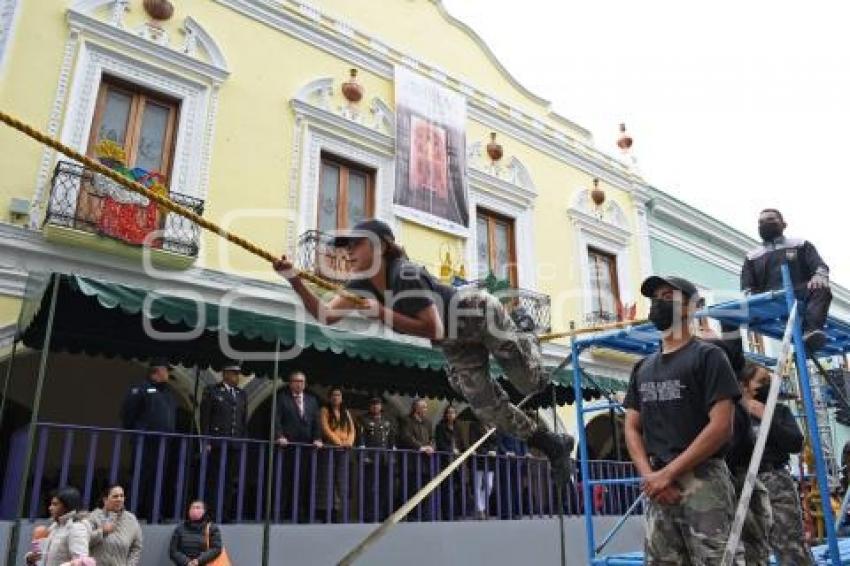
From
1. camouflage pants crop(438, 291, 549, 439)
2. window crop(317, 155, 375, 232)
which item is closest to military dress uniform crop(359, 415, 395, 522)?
camouflage pants crop(438, 291, 549, 439)

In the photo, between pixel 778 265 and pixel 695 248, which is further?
pixel 695 248

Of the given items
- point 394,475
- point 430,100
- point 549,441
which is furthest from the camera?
point 430,100

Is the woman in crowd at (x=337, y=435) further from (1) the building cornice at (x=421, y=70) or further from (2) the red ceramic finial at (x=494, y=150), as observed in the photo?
(2) the red ceramic finial at (x=494, y=150)

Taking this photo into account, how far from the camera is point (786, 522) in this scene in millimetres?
4629

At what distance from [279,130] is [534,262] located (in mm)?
5792

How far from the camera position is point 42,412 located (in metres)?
9.29

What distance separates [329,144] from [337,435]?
5517 mm

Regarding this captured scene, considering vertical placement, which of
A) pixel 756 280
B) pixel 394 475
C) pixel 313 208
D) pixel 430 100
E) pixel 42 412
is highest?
pixel 430 100

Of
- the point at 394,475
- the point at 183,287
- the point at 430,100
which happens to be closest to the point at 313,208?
the point at 183,287

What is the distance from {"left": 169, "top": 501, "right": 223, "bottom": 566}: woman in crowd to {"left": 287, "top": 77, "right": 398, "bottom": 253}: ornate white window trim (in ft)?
16.4

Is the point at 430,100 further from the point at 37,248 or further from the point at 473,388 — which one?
the point at 473,388

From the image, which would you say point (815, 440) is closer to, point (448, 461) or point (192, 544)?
point (448, 461)

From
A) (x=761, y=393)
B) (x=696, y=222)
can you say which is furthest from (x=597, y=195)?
(x=761, y=393)

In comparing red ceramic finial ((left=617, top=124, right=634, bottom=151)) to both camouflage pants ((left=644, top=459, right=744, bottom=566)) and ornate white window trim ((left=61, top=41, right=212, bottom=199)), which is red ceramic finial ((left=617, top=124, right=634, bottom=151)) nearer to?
ornate white window trim ((left=61, top=41, right=212, bottom=199))
